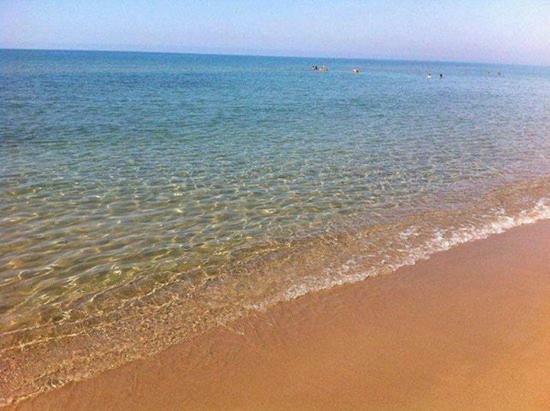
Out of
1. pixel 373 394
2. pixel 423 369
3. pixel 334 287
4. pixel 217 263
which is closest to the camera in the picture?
pixel 373 394

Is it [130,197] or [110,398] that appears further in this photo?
[130,197]

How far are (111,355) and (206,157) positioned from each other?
11.0 metres

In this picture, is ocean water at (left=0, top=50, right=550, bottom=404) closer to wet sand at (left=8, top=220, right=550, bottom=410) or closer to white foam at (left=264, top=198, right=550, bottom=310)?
white foam at (left=264, top=198, right=550, bottom=310)

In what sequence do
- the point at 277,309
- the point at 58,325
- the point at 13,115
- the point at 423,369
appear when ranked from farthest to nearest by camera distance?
the point at 13,115 → the point at 277,309 → the point at 58,325 → the point at 423,369

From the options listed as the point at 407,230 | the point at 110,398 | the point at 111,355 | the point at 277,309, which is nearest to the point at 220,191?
the point at 407,230

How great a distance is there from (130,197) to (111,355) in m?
6.47

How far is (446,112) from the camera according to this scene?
32438 millimetres

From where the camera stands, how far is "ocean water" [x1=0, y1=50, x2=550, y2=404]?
21.8 ft

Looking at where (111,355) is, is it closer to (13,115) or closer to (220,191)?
(220,191)

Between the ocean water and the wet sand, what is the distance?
46cm

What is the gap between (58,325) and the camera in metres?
6.51

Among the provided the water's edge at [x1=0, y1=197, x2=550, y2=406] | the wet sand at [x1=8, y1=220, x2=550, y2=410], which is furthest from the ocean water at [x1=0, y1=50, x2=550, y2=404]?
the wet sand at [x1=8, y1=220, x2=550, y2=410]

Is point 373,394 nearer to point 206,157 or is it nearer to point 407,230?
point 407,230

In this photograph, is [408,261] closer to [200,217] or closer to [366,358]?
[366,358]
